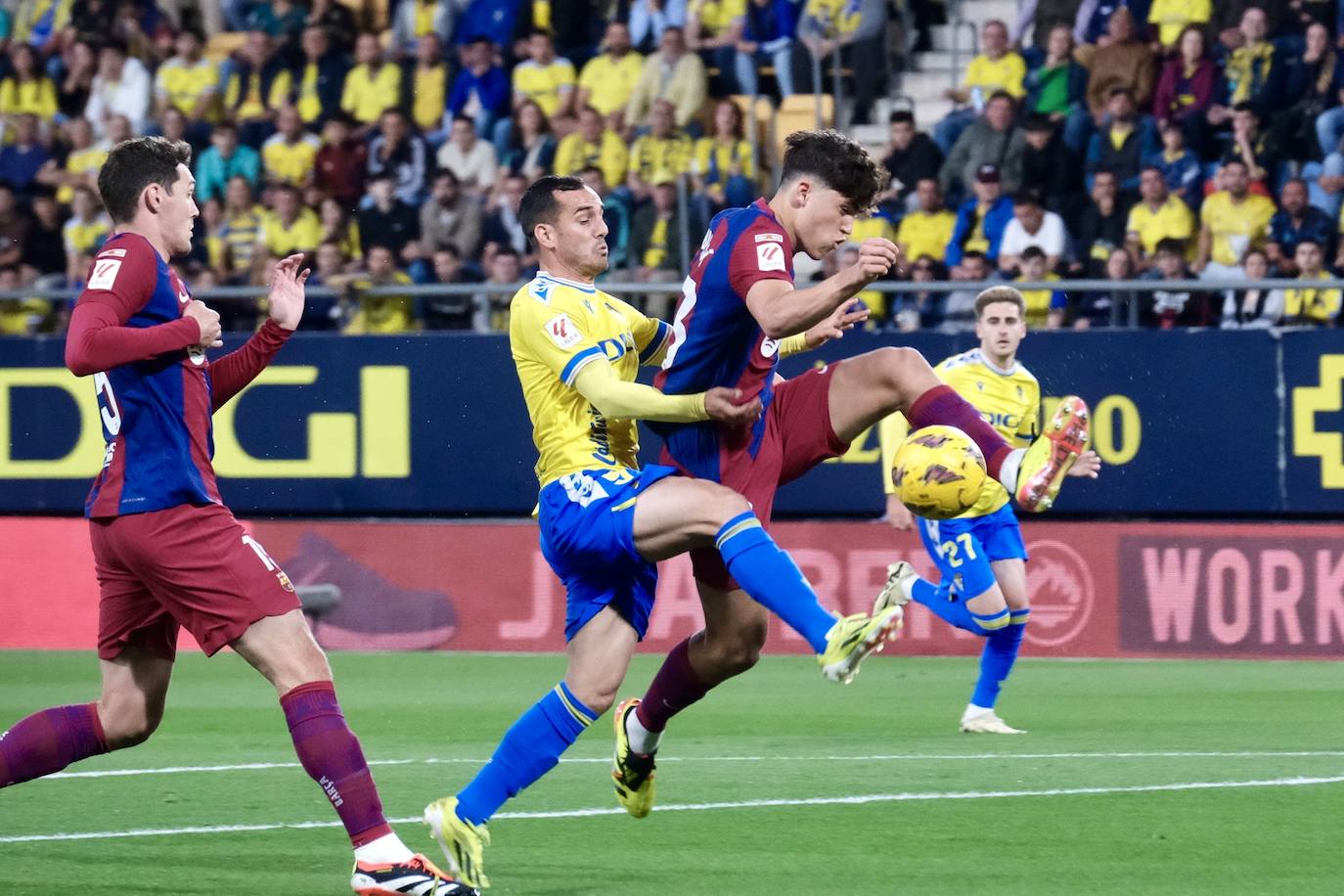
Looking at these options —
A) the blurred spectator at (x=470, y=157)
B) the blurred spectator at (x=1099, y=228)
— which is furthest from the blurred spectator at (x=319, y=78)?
the blurred spectator at (x=1099, y=228)

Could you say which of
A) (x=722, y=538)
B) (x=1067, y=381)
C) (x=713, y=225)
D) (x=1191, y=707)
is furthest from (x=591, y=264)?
(x=1067, y=381)

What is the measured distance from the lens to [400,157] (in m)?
17.2

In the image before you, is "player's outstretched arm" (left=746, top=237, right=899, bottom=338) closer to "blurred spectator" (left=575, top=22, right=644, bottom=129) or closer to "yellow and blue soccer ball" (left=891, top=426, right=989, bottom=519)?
"yellow and blue soccer ball" (left=891, top=426, right=989, bottom=519)

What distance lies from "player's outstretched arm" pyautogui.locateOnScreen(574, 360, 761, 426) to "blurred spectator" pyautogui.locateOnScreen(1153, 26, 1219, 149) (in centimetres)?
998

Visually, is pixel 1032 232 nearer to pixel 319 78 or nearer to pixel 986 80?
pixel 986 80

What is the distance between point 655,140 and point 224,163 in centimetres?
380

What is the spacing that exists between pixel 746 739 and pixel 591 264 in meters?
3.78

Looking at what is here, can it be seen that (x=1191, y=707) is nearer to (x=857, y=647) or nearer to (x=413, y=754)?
(x=413, y=754)

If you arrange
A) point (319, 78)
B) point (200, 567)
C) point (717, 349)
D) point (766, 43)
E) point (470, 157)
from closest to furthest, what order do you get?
point (200, 567), point (717, 349), point (470, 157), point (766, 43), point (319, 78)

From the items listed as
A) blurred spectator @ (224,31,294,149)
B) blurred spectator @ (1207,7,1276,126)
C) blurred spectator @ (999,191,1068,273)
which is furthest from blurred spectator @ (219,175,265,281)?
blurred spectator @ (1207,7,1276,126)

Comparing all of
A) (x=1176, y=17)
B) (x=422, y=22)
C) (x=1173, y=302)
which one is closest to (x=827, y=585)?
(x=1173, y=302)

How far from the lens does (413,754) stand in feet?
30.5

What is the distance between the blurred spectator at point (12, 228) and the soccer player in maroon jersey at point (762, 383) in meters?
11.6

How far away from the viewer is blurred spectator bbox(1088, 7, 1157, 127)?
15562 mm
